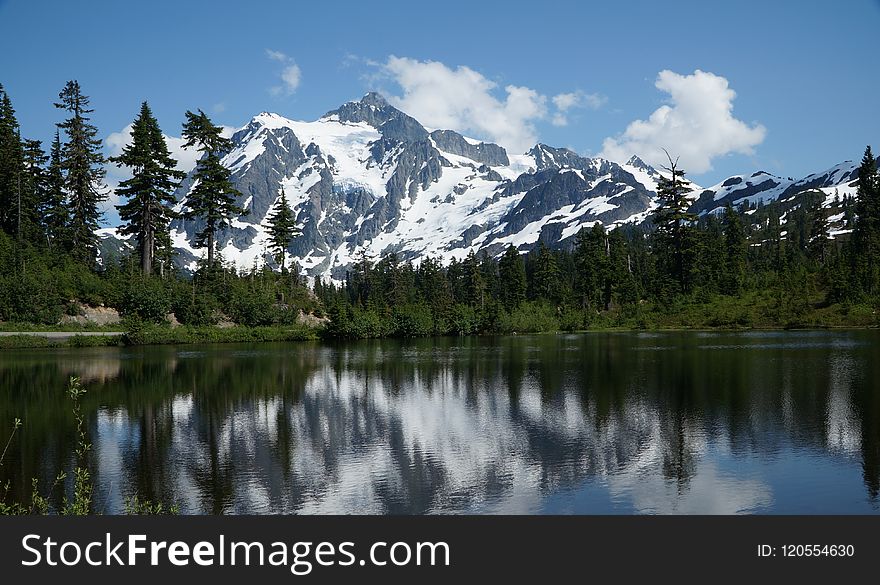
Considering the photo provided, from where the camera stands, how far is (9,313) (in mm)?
54938

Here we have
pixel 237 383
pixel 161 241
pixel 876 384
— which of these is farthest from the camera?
pixel 161 241

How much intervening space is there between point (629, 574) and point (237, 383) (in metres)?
25.4

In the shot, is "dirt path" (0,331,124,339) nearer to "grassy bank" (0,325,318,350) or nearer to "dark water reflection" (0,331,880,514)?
"grassy bank" (0,325,318,350)

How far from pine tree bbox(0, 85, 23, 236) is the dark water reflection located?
122 feet

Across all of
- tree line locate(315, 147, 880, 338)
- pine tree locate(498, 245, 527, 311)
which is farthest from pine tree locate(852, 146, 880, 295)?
pine tree locate(498, 245, 527, 311)

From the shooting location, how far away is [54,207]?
71.4 metres

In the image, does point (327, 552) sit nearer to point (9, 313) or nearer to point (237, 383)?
point (237, 383)

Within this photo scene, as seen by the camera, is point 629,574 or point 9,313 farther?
point 9,313

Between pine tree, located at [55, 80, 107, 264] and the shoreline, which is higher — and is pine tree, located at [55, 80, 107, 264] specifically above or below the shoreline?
above

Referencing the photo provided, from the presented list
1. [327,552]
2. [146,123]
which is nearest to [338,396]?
[327,552]

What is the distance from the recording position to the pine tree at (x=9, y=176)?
67062 millimetres

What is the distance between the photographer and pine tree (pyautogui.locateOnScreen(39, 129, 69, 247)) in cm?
7064

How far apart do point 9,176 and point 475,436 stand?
64.0 m

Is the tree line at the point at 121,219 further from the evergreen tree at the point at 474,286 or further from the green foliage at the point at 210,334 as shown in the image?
the evergreen tree at the point at 474,286
